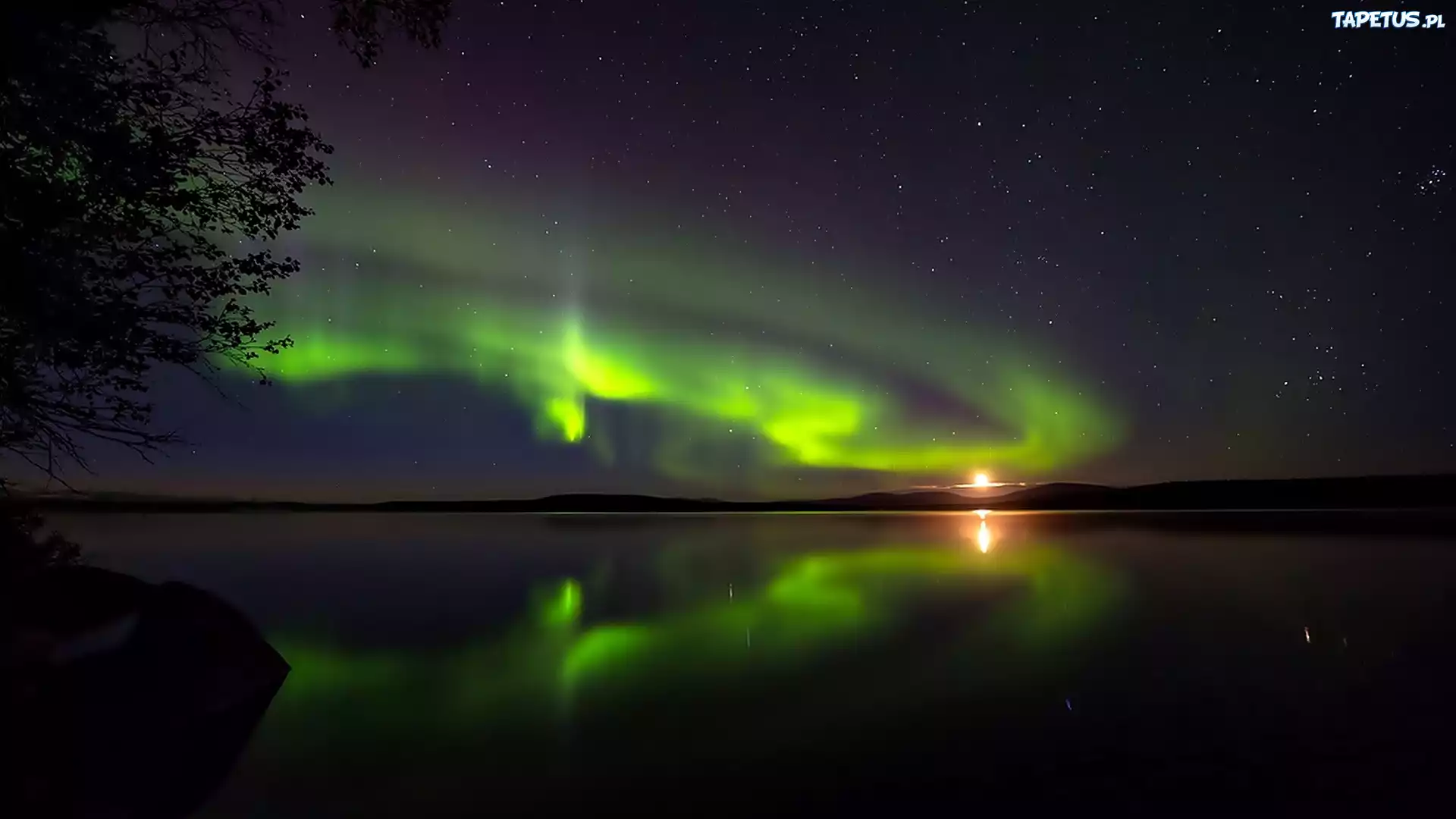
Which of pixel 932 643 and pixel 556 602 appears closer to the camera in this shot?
pixel 932 643

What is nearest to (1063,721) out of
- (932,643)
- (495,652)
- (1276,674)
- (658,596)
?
(1276,674)

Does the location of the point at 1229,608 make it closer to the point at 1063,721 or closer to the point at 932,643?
the point at 932,643

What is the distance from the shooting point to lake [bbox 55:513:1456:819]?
28.1 ft

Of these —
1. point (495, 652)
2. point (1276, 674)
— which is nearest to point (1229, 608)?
point (1276, 674)

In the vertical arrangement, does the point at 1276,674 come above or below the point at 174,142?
below

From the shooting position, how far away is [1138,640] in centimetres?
1778

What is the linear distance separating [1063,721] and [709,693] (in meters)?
5.74

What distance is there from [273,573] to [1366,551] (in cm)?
6182

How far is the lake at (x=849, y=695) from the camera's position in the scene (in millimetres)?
8578

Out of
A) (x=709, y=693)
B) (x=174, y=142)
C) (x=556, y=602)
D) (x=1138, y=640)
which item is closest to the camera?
(x=174, y=142)

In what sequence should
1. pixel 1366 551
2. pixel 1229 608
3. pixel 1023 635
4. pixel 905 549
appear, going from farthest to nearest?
1. pixel 905 549
2. pixel 1366 551
3. pixel 1229 608
4. pixel 1023 635

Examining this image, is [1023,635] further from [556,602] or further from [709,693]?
[556,602]

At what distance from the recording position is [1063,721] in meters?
11.2

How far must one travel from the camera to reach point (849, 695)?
1322 cm
